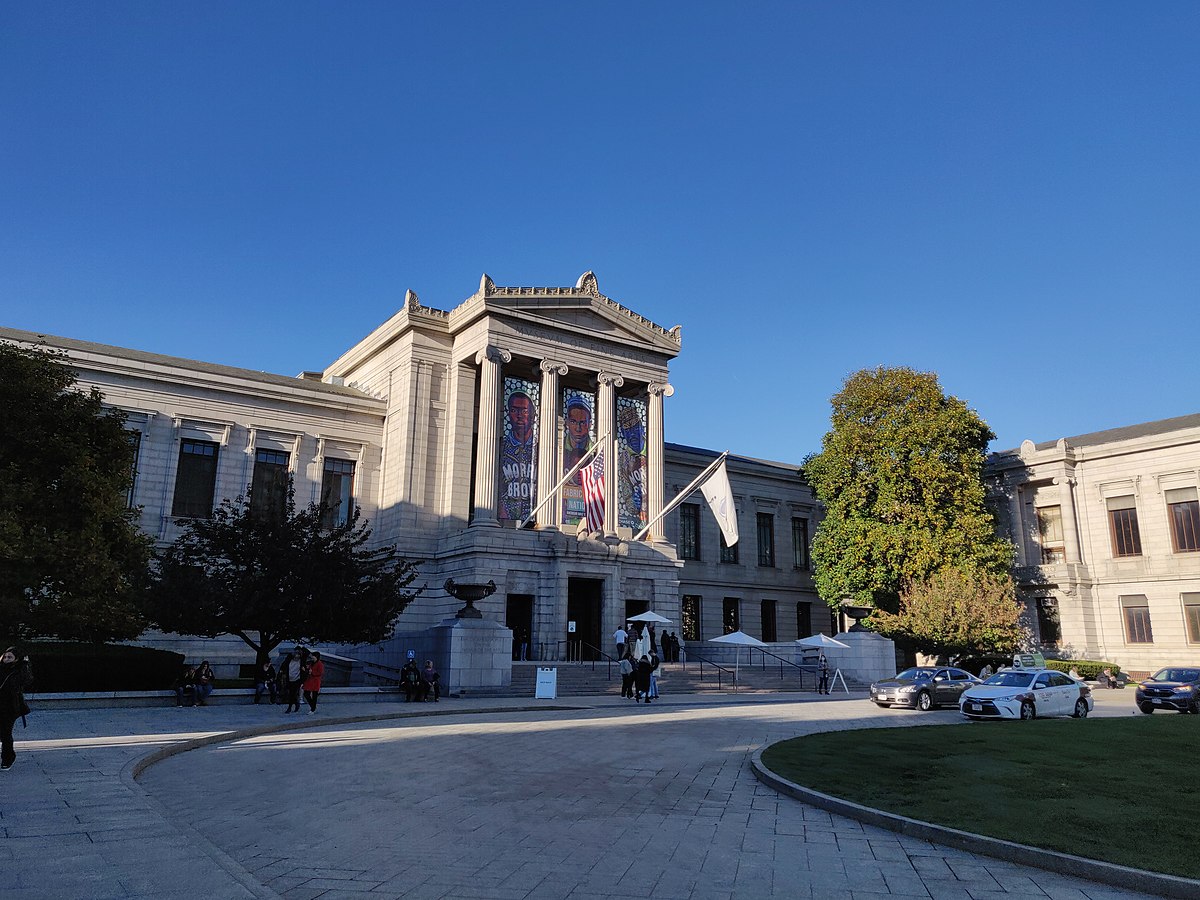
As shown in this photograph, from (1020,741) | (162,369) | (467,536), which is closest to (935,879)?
(1020,741)

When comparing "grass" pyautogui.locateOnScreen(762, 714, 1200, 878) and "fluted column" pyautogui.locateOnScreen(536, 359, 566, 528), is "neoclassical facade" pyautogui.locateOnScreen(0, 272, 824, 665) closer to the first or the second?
"fluted column" pyautogui.locateOnScreen(536, 359, 566, 528)

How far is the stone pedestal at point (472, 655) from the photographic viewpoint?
28125 millimetres

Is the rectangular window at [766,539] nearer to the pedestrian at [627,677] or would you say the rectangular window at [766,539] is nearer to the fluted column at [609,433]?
the fluted column at [609,433]

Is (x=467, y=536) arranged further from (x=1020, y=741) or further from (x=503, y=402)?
(x=1020, y=741)

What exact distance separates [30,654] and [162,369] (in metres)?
19.2

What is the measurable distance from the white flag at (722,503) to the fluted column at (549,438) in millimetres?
10171

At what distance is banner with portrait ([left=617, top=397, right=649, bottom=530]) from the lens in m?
44.5

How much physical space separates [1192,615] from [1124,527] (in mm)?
6083

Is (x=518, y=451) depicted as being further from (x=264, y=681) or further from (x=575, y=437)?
(x=264, y=681)

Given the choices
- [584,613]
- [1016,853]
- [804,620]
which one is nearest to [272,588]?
[584,613]

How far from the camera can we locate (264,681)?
2519 cm

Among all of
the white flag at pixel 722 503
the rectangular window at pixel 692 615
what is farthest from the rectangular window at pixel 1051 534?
the white flag at pixel 722 503

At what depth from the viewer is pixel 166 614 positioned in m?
24.6

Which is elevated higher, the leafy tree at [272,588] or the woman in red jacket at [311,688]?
the leafy tree at [272,588]
